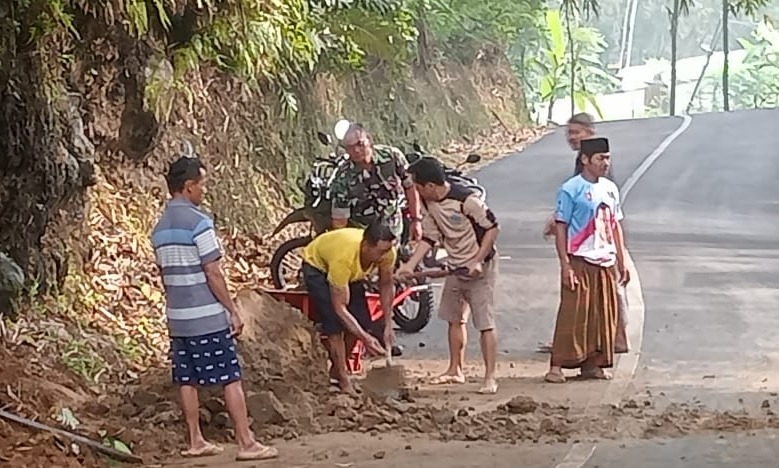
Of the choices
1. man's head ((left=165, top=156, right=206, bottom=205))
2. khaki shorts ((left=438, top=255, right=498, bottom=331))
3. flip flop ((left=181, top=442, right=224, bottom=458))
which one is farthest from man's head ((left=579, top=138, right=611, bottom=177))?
flip flop ((left=181, top=442, right=224, bottom=458))

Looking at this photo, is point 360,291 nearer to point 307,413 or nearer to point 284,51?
point 307,413

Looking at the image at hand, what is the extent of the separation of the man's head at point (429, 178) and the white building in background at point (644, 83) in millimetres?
39344

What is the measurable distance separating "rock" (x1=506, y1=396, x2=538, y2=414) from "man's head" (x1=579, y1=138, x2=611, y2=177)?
1920 millimetres

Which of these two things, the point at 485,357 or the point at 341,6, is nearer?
the point at 485,357

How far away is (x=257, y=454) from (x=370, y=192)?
13.3 ft

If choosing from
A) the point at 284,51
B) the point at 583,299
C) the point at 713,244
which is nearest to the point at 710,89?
the point at 713,244

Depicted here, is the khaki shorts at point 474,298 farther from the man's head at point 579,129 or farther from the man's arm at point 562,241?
the man's head at point 579,129

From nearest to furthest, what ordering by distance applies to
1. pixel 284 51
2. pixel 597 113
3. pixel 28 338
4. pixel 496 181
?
1. pixel 28 338
2. pixel 284 51
3. pixel 496 181
4. pixel 597 113

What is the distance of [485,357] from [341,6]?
789 centimetres

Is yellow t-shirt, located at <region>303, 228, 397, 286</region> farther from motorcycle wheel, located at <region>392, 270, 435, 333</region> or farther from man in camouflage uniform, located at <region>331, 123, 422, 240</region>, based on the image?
motorcycle wheel, located at <region>392, 270, 435, 333</region>

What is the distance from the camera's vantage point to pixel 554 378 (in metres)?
9.46

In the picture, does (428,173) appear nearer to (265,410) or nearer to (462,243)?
(462,243)

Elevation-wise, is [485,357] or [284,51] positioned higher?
[284,51]

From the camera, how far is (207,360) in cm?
734
